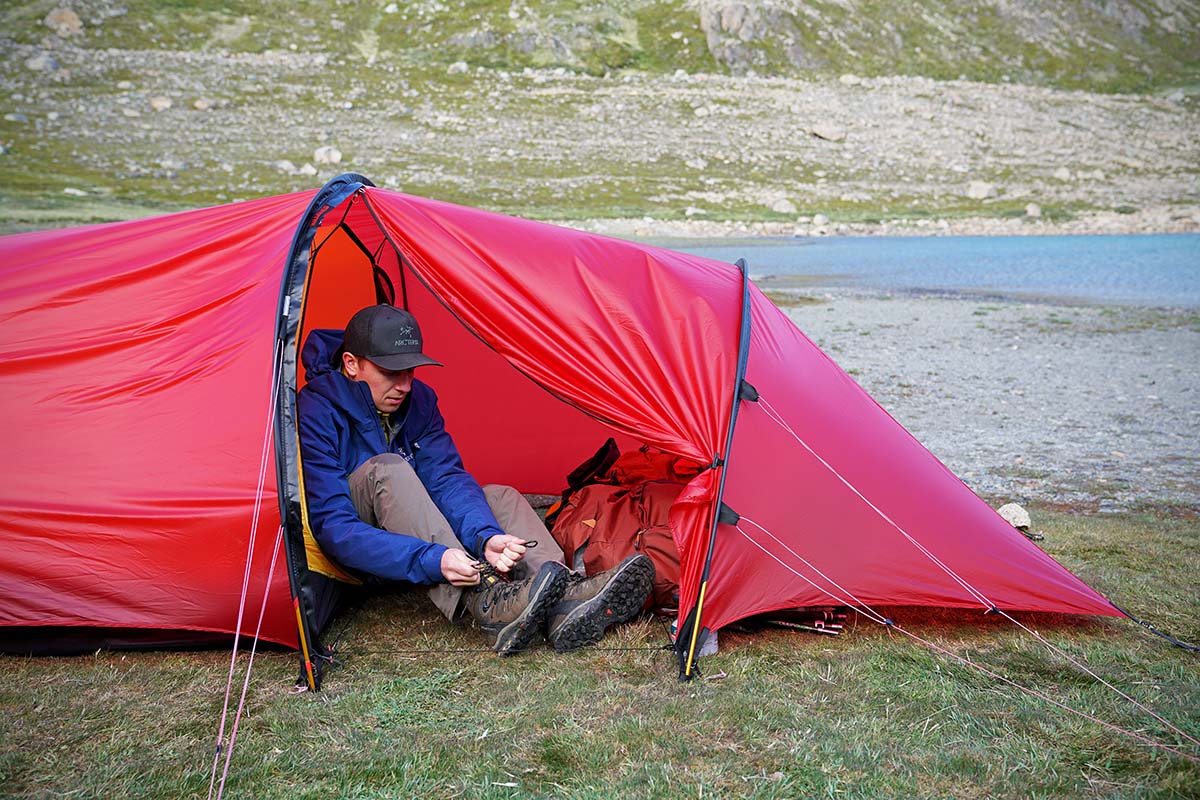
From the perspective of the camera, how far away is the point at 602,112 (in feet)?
160

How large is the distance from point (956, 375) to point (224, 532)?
994 centimetres

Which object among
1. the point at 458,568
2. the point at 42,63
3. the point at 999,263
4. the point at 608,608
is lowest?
the point at 999,263

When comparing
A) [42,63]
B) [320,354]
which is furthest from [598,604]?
[42,63]

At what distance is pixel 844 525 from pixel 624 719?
147 centimetres

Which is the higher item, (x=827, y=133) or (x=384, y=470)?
(x=827, y=133)

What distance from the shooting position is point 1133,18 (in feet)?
256

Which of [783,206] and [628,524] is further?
[783,206]

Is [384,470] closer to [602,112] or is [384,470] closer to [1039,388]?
[1039,388]

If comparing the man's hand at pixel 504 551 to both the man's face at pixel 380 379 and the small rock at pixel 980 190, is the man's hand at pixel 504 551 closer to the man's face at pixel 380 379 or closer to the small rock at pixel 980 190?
the man's face at pixel 380 379

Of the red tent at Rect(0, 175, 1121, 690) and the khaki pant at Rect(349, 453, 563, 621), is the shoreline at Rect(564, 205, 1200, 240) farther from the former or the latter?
the khaki pant at Rect(349, 453, 563, 621)

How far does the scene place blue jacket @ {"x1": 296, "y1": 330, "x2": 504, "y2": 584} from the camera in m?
4.25

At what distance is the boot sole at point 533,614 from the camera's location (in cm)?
416

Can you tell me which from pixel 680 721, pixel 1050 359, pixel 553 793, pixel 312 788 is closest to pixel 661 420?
pixel 680 721

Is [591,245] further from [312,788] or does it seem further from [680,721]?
[312,788]
